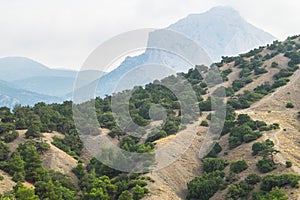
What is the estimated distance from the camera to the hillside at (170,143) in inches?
2106

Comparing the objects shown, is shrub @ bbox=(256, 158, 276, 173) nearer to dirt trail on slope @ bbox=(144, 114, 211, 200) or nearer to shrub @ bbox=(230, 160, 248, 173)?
shrub @ bbox=(230, 160, 248, 173)

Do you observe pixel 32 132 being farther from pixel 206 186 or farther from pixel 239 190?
pixel 239 190

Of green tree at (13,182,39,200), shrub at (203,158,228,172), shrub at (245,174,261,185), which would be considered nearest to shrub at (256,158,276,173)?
shrub at (245,174,261,185)

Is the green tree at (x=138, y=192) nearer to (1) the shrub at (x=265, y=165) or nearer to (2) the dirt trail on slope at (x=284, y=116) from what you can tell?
(1) the shrub at (x=265, y=165)

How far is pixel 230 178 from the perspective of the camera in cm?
5500

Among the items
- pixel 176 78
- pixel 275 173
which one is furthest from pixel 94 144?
pixel 176 78

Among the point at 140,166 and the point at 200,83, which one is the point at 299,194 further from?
the point at 200,83

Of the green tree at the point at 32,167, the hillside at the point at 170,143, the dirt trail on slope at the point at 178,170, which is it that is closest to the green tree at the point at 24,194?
the hillside at the point at 170,143

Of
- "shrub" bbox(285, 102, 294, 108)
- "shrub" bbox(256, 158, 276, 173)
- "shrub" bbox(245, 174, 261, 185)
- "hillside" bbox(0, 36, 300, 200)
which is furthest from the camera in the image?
"shrub" bbox(285, 102, 294, 108)

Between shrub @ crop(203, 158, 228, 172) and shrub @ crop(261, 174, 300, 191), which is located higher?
shrub @ crop(203, 158, 228, 172)

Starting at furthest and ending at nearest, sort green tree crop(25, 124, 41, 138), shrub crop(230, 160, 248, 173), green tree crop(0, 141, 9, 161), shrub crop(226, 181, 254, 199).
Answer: green tree crop(25, 124, 41, 138) → green tree crop(0, 141, 9, 161) → shrub crop(230, 160, 248, 173) → shrub crop(226, 181, 254, 199)

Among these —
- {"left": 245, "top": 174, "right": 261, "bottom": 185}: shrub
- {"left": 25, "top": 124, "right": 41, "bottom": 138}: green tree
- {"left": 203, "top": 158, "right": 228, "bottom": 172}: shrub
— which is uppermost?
{"left": 25, "top": 124, "right": 41, "bottom": 138}: green tree

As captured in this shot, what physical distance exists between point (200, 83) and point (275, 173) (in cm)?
6646

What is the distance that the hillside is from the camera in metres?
53.5
